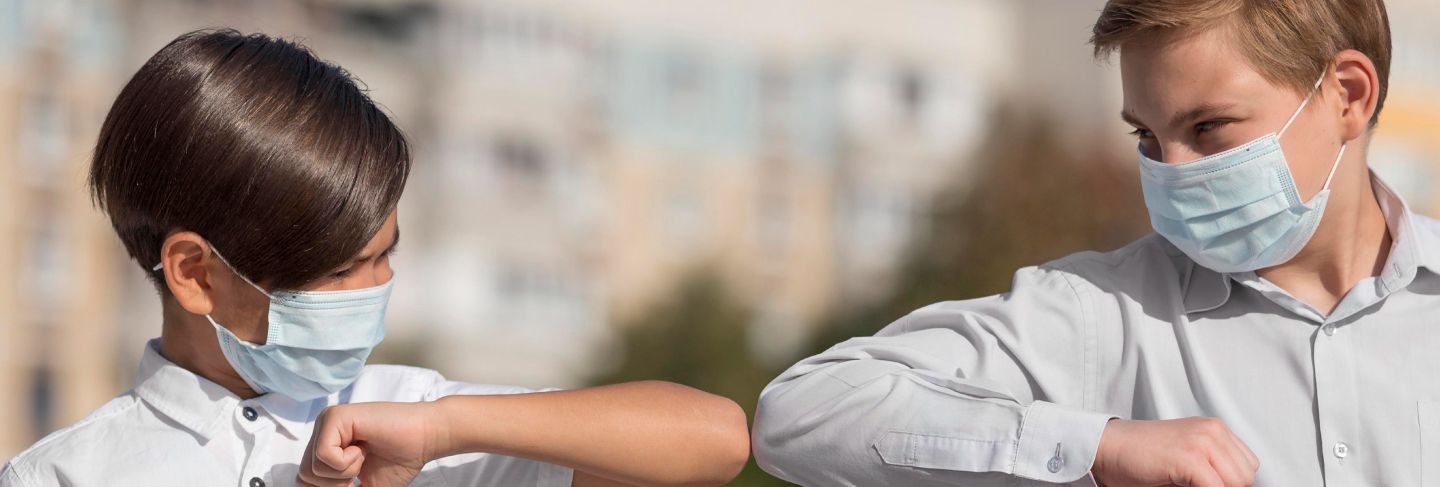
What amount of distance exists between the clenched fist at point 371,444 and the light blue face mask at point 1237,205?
4.69 feet

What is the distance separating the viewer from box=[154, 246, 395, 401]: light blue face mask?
3631 mm

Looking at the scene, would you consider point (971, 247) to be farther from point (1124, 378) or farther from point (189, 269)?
point (189, 269)

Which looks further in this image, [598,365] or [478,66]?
[478,66]

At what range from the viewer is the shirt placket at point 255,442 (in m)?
3.65

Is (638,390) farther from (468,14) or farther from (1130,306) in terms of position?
(468,14)

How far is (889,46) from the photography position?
43688 mm

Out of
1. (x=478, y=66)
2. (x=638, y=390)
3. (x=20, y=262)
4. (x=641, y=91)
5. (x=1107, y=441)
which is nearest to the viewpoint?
(x=1107, y=441)

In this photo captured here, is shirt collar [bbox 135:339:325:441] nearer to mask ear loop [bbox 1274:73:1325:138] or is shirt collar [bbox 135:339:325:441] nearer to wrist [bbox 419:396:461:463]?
wrist [bbox 419:396:461:463]

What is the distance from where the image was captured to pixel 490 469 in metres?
3.67

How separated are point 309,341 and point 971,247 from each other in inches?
1216

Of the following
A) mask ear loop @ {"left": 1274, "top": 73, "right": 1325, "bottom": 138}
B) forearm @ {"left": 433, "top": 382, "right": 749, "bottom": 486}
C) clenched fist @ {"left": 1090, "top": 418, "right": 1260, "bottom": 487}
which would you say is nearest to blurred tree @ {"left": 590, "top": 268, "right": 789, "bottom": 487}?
mask ear loop @ {"left": 1274, "top": 73, "right": 1325, "bottom": 138}

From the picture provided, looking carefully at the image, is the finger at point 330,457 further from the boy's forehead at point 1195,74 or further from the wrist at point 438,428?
the boy's forehead at point 1195,74

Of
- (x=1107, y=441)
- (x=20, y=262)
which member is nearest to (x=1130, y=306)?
(x=1107, y=441)

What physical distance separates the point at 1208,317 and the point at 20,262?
99.5 feet
